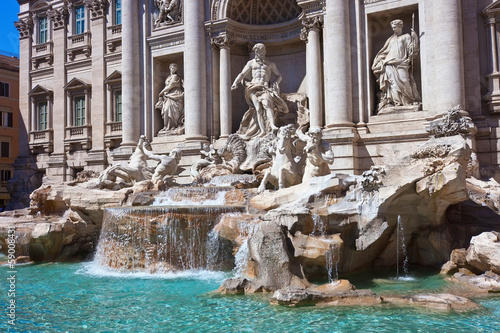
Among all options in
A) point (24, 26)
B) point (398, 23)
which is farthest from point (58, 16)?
point (398, 23)

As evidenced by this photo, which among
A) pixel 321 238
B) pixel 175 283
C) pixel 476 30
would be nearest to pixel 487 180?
pixel 476 30

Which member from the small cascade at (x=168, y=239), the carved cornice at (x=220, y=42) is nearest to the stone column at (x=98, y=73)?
the carved cornice at (x=220, y=42)

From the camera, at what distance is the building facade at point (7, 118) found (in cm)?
3391

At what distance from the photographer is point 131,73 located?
20141 mm

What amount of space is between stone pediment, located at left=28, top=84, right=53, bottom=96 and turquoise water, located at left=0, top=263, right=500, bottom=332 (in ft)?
56.3

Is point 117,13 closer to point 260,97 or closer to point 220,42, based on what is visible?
point 220,42

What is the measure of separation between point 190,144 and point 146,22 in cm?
616

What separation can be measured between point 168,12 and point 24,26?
34.0 feet

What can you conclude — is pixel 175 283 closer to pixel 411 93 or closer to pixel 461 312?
pixel 461 312

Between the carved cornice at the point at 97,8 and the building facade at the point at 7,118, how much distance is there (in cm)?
1488

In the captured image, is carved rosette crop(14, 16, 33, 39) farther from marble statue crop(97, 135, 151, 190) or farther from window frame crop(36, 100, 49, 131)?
marble statue crop(97, 135, 151, 190)

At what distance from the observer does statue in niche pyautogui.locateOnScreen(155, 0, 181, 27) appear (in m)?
19.6

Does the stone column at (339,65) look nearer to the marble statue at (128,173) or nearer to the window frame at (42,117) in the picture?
the marble statue at (128,173)

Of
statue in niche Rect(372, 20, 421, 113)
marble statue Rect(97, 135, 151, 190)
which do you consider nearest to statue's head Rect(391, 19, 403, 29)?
statue in niche Rect(372, 20, 421, 113)
